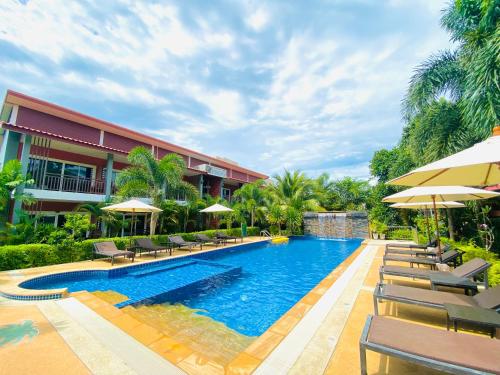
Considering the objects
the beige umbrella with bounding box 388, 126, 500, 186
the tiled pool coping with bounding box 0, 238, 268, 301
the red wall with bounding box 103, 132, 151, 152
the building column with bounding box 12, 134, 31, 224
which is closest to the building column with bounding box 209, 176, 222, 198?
the red wall with bounding box 103, 132, 151, 152

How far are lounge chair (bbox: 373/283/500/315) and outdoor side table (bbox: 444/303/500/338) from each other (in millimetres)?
240

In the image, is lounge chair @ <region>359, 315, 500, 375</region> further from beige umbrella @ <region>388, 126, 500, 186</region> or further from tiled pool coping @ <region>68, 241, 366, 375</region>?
beige umbrella @ <region>388, 126, 500, 186</region>

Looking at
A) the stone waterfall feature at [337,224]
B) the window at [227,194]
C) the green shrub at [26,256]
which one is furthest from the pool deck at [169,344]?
the window at [227,194]

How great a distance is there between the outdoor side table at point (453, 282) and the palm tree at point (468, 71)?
4805 millimetres

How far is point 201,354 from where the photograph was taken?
2.90 m

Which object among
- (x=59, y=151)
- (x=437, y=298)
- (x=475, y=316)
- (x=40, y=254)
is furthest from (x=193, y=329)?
(x=59, y=151)

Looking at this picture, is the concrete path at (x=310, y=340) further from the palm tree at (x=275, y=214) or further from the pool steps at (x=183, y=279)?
the palm tree at (x=275, y=214)

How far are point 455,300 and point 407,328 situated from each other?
5.37 feet

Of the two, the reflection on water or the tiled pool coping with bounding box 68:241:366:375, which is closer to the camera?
the tiled pool coping with bounding box 68:241:366:375

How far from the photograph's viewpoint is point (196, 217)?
17047 millimetres

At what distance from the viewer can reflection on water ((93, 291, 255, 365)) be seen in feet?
12.0

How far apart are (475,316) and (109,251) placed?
407 inches

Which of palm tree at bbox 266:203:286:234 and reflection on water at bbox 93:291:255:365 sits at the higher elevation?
palm tree at bbox 266:203:286:234

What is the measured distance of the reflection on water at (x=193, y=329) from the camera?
367cm
